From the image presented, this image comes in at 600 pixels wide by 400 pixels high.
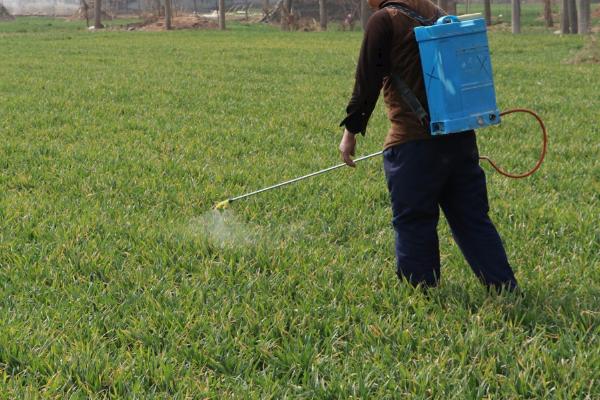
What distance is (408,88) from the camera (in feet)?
10.7

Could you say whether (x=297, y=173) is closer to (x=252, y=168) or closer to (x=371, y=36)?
(x=252, y=168)

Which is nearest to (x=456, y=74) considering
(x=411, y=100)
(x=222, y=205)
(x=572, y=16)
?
(x=411, y=100)

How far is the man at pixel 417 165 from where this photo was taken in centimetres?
321

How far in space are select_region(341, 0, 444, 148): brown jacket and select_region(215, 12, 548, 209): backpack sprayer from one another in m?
0.16

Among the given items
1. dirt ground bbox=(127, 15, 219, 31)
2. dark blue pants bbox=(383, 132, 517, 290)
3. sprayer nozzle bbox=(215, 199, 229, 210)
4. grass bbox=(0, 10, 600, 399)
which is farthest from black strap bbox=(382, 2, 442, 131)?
dirt ground bbox=(127, 15, 219, 31)

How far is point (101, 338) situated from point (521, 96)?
8.95 metres

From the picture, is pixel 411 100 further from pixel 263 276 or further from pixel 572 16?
pixel 572 16

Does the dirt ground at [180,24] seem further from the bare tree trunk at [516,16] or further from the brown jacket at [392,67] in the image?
the brown jacket at [392,67]

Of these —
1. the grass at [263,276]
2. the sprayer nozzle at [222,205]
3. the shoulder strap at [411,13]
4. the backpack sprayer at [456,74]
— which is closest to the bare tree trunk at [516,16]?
the grass at [263,276]

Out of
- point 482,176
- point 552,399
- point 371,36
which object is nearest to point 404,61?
point 371,36

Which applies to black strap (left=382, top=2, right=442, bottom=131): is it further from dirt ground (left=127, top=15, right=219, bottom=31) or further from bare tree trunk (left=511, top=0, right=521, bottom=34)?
dirt ground (left=127, top=15, right=219, bottom=31)

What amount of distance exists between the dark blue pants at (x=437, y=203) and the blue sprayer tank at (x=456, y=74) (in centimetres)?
19

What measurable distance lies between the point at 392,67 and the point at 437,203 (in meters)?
0.67

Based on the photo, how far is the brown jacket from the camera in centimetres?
321
